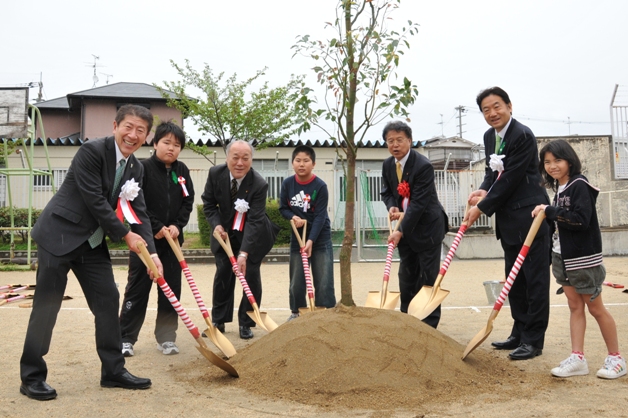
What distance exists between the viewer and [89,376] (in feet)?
11.8

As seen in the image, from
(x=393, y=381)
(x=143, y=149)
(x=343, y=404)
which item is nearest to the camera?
(x=343, y=404)

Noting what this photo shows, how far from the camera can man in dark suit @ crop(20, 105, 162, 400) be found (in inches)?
126

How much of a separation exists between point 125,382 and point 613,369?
294 cm

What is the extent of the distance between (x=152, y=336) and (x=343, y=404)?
8.60 feet

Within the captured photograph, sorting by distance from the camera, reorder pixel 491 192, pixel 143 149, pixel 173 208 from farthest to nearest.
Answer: pixel 143 149
pixel 173 208
pixel 491 192

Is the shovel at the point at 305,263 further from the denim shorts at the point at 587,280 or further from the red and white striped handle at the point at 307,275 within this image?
the denim shorts at the point at 587,280

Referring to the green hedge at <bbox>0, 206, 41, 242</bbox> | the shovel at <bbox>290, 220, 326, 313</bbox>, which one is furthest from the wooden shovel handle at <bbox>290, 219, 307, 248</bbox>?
the green hedge at <bbox>0, 206, 41, 242</bbox>

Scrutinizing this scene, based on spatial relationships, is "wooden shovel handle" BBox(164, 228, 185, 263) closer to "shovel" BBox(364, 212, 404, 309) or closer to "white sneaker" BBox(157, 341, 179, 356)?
"white sneaker" BBox(157, 341, 179, 356)

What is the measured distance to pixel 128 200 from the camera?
3.59 meters

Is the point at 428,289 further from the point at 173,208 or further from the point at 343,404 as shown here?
the point at 173,208

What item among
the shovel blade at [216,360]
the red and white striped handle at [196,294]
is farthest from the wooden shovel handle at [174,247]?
the shovel blade at [216,360]

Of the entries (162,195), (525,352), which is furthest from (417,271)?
(162,195)

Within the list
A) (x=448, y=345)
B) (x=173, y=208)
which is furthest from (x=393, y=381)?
(x=173, y=208)

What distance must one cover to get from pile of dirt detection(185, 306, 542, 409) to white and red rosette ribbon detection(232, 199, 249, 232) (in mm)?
1355
